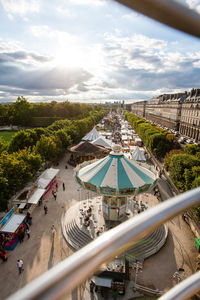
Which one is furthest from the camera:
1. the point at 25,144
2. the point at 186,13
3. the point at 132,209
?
the point at 25,144

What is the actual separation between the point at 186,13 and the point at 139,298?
12.8 metres

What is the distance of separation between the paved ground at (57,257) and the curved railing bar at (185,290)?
1006 centimetres

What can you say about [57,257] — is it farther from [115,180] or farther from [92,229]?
[115,180]

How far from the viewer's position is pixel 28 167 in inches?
754

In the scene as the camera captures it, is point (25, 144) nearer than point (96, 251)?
No

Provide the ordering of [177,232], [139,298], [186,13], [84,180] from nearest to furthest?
1. [186,13]
2. [139,298]
3. [84,180]
4. [177,232]

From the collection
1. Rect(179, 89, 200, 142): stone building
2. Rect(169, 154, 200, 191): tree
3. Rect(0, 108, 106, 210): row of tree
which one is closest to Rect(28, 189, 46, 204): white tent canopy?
Rect(0, 108, 106, 210): row of tree

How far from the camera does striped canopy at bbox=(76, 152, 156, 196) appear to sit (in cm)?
1305

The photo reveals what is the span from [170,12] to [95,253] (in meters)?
1.16

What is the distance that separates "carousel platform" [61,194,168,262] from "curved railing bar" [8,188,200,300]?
39.9 feet

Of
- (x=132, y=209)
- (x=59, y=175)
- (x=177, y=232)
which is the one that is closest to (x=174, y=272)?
(x=177, y=232)

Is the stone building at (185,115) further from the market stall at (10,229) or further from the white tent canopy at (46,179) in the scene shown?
the market stall at (10,229)

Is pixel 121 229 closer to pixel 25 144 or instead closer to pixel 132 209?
pixel 132 209

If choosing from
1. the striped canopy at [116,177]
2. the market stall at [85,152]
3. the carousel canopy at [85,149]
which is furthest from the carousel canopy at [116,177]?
the carousel canopy at [85,149]
